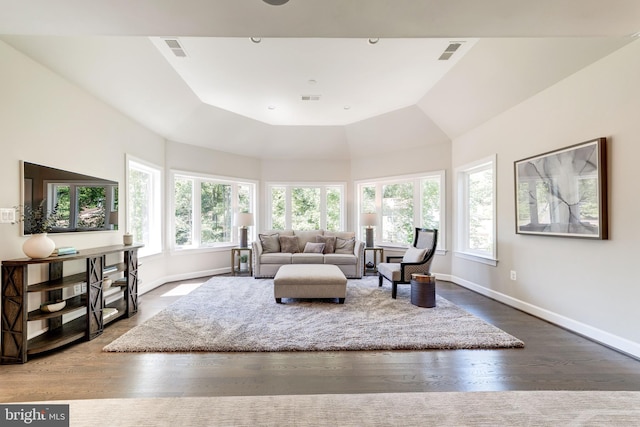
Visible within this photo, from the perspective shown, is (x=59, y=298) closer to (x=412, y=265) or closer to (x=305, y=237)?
(x=305, y=237)

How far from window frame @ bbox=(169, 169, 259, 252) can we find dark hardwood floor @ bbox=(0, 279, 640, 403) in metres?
2.91

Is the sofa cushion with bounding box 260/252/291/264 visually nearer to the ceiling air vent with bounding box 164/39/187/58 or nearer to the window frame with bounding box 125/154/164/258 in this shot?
the window frame with bounding box 125/154/164/258

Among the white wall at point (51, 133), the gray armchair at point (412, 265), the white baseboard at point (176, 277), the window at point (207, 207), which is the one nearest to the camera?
the white wall at point (51, 133)

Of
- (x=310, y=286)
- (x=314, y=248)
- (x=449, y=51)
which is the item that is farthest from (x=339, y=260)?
(x=449, y=51)

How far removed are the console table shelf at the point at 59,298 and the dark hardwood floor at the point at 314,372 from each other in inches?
5.1

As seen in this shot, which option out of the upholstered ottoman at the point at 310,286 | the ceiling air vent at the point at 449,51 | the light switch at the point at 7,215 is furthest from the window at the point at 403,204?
the light switch at the point at 7,215

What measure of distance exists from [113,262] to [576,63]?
19.4 ft

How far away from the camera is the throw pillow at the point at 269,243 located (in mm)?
5723

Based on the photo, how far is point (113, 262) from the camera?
365cm

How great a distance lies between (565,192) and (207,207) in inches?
234

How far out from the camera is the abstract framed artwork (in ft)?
8.75

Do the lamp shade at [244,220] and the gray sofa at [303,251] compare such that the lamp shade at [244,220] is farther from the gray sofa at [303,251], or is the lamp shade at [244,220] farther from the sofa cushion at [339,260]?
the sofa cushion at [339,260]

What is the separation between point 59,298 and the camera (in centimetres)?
282

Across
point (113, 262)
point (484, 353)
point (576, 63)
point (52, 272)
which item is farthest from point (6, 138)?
point (576, 63)
